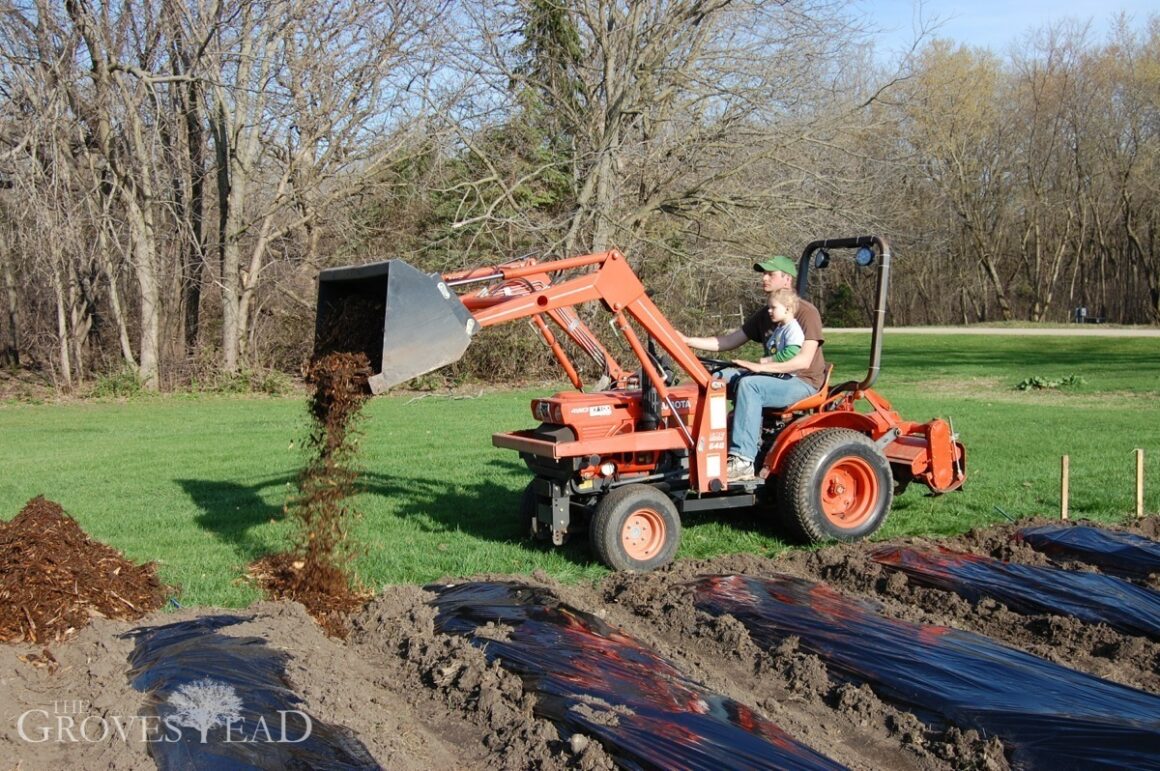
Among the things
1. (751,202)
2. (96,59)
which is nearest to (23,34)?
(96,59)

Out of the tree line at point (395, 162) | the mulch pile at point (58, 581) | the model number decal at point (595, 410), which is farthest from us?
the tree line at point (395, 162)

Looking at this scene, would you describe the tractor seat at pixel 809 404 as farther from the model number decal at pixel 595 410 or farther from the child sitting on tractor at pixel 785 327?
the model number decal at pixel 595 410

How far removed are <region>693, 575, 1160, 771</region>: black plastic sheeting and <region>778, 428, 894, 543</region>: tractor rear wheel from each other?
1394mm

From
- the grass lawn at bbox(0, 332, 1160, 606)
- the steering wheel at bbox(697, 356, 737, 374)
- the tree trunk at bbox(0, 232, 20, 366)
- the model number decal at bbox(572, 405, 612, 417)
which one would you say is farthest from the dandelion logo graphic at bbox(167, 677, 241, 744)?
the tree trunk at bbox(0, 232, 20, 366)

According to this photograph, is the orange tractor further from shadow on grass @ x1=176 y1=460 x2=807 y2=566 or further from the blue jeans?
shadow on grass @ x1=176 y1=460 x2=807 y2=566

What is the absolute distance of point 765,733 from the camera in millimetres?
4184

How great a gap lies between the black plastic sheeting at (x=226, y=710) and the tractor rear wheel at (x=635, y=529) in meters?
2.50

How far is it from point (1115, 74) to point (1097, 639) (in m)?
48.8

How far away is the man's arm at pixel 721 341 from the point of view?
7.73m

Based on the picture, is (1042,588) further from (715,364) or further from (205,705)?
(205,705)

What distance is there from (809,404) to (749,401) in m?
0.76

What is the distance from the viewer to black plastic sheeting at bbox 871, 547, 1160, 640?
567 centimetres

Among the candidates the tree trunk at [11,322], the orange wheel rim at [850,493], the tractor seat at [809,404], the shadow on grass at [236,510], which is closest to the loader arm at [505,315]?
the tractor seat at [809,404]

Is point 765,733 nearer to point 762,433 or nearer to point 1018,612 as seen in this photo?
point 1018,612
